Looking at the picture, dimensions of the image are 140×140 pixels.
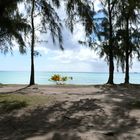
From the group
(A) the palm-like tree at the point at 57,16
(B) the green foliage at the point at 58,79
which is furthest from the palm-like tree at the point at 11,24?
(B) the green foliage at the point at 58,79

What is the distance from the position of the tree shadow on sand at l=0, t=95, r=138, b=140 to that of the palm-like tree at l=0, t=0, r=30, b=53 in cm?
542

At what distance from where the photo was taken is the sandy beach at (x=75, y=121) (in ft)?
34.9

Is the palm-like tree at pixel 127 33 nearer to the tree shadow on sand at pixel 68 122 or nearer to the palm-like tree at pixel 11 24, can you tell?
the palm-like tree at pixel 11 24

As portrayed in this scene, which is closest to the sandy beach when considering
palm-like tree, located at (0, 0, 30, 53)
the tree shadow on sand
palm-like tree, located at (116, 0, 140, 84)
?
the tree shadow on sand

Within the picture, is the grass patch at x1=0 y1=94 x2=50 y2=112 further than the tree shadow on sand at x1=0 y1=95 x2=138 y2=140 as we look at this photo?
Yes

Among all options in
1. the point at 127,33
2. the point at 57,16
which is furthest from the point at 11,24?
the point at 127,33

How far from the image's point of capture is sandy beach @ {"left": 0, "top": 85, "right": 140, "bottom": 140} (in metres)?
10.6

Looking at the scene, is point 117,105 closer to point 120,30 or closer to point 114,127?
point 114,127

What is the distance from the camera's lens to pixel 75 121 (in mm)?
12781

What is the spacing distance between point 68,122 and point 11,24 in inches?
350

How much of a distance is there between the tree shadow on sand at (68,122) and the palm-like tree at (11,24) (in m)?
5.42

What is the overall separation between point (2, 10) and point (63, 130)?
27.2 ft

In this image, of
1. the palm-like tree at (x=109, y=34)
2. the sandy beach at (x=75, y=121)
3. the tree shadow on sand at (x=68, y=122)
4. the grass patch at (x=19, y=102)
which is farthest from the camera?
the palm-like tree at (x=109, y=34)

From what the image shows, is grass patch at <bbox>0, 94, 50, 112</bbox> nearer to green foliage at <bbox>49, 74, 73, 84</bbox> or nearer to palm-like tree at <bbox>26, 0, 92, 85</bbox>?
palm-like tree at <bbox>26, 0, 92, 85</bbox>
